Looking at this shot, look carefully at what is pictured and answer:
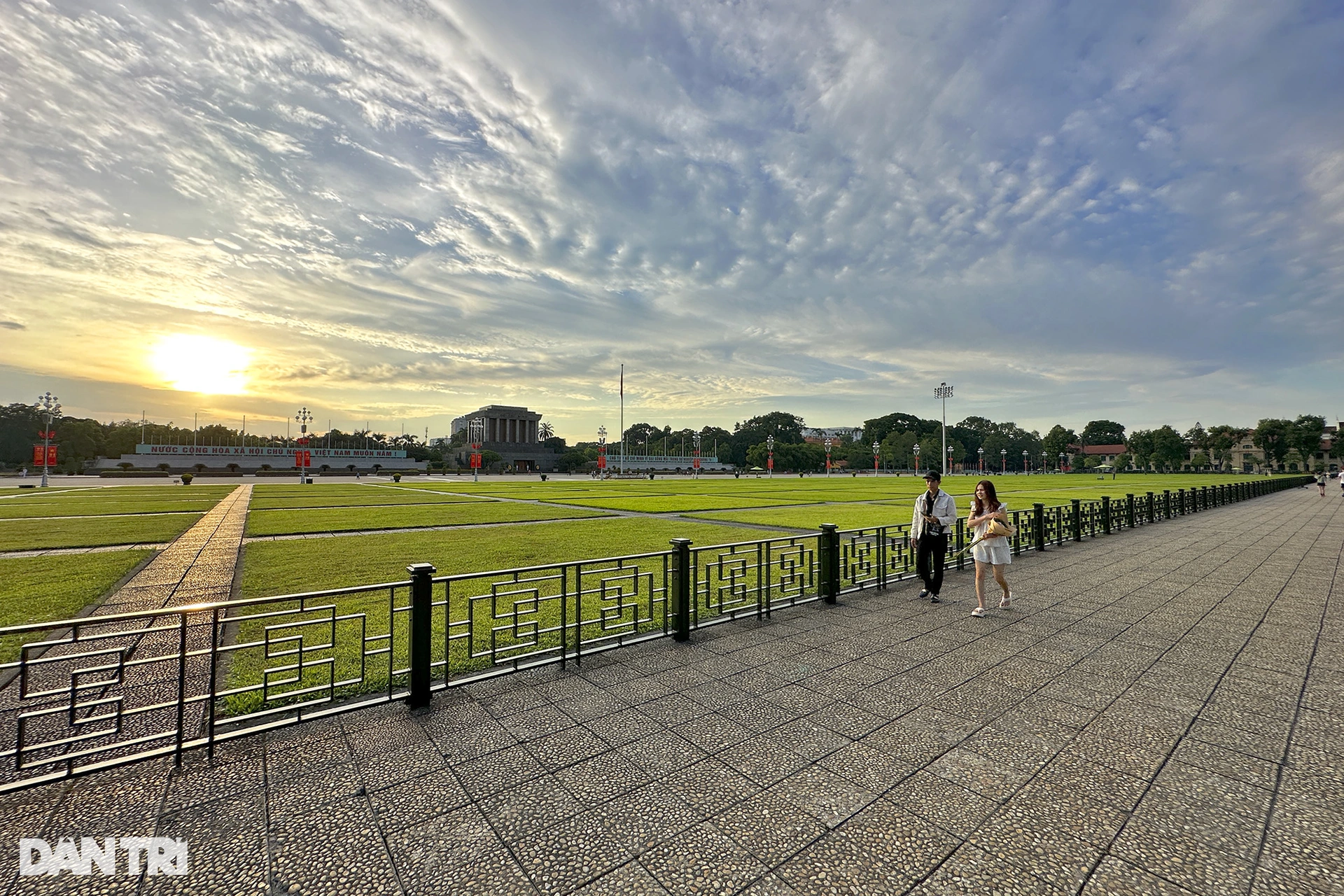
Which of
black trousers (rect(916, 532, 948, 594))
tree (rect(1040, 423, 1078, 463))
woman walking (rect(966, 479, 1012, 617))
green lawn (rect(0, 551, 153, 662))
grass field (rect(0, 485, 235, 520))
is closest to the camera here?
woman walking (rect(966, 479, 1012, 617))

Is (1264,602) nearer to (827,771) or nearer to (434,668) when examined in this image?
(827,771)

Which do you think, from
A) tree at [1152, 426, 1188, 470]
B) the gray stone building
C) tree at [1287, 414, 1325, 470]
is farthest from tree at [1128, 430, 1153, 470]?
the gray stone building

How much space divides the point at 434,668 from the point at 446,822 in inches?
103

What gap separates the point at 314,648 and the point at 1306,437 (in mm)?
132402

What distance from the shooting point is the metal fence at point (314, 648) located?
358cm

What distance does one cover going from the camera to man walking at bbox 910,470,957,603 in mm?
7961

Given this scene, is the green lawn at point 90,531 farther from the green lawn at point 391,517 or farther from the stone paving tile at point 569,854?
the stone paving tile at point 569,854

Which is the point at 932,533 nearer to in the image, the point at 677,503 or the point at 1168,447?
the point at 677,503

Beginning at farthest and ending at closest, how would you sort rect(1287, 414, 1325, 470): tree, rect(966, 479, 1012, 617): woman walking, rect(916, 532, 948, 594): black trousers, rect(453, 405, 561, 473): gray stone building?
rect(453, 405, 561, 473): gray stone building → rect(1287, 414, 1325, 470): tree → rect(916, 532, 948, 594): black trousers → rect(966, 479, 1012, 617): woman walking

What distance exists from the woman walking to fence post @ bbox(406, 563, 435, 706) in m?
6.16

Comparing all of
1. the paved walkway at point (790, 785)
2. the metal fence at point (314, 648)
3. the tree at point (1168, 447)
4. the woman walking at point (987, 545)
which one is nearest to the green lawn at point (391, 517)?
the metal fence at point (314, 648)

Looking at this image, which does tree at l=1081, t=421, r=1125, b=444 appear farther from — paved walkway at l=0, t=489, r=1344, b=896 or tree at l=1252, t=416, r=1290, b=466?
paved walkway at l=0, t=489, r=1344, b=896

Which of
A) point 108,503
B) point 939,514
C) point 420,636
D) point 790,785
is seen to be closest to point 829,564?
point 939,514

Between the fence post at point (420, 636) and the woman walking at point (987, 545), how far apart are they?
6.16m
